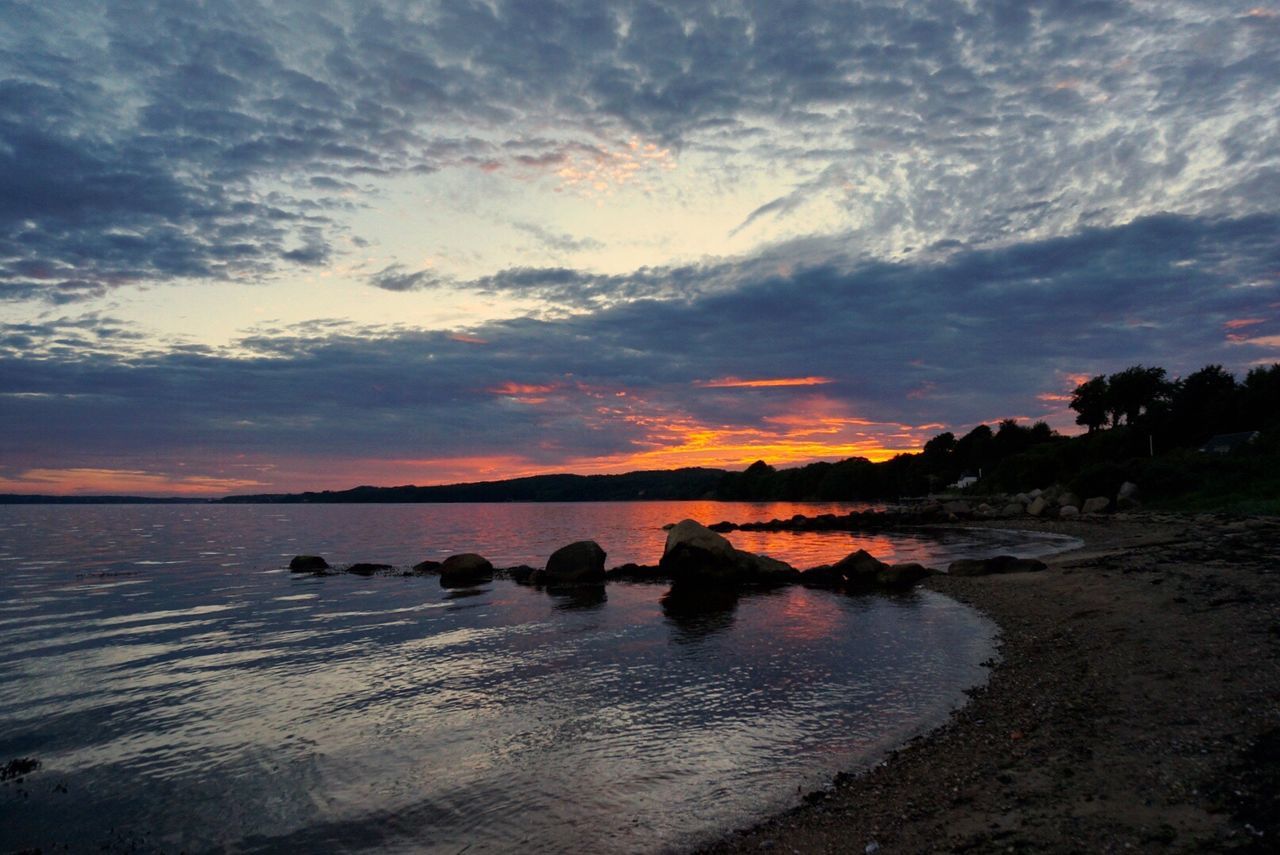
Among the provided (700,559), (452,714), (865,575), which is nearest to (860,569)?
(865,575)

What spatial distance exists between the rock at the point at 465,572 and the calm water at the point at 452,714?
7455mm

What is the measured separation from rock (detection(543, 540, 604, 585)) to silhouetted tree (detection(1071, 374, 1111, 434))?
121225 mm

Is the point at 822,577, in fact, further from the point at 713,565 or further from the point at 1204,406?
the point at 1204,406

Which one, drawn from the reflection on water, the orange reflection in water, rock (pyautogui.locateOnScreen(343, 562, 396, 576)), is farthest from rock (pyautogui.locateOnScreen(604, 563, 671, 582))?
rock (pyautogui.locateOnScreen(343, 562, 396, 576))

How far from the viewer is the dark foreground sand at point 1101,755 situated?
694 cm

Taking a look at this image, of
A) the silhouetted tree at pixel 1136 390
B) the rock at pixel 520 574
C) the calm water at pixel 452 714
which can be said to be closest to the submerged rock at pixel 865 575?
the calm water at pixel 452 714

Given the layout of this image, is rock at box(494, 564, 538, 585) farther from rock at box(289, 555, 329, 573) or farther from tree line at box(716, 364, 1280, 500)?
tree line at box(716, 364, 1280, 500)

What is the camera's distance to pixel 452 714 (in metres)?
13.5

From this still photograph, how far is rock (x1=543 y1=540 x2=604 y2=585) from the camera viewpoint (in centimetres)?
3456

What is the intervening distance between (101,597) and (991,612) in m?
36.2

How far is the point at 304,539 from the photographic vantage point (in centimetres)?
7319

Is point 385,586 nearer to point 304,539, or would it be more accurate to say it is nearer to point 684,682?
point 684,682

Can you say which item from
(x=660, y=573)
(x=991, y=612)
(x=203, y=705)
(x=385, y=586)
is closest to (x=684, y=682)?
(x=203, y=705)

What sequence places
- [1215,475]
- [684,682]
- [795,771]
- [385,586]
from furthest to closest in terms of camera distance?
1. [1215,475]
2. [385,586]
3. [684,682]
4. [795,771]
